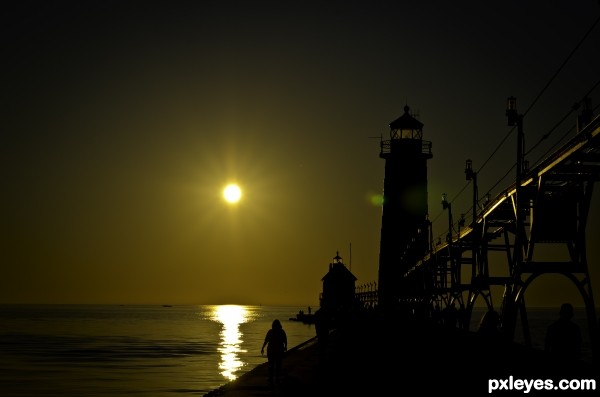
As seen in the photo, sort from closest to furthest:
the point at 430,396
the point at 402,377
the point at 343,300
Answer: the point at 430,396 < the point at 402,377 < the point at 343,300

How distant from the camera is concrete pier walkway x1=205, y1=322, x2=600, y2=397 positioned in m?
16.5

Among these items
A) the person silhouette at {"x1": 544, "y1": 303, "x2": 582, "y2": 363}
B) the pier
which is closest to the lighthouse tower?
the pier

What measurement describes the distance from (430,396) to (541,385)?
3863 millimetres

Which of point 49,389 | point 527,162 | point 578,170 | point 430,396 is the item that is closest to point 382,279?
point 49,389

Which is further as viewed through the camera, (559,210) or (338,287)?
(338,287)

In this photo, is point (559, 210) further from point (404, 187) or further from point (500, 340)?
point (404, 187)

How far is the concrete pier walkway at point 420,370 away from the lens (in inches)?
648

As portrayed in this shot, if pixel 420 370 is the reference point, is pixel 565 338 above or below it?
above

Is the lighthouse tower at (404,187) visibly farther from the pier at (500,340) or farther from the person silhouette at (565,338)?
the person silhouette at (565,338)

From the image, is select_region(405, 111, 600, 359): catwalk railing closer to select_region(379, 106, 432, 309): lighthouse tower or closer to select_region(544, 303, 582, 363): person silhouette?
select_region(544, 303, 582, 363): person silhouette

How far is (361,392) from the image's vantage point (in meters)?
21.7

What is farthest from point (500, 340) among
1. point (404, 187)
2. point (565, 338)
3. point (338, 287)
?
point (338, 287)

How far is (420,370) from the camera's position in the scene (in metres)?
24.2

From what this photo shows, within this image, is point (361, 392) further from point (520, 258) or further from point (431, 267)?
point (431, 267)
